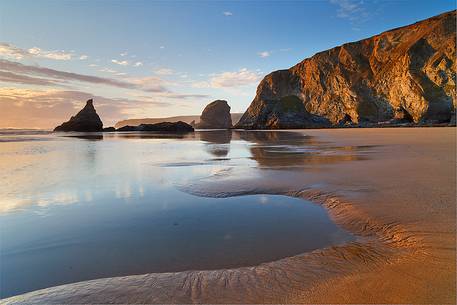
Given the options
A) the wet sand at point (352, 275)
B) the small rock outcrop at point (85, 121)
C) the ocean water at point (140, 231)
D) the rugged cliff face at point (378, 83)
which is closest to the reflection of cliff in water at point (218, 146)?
the ocean water at point (140, 231)

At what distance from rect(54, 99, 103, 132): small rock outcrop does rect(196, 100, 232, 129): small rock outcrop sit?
91711 mm

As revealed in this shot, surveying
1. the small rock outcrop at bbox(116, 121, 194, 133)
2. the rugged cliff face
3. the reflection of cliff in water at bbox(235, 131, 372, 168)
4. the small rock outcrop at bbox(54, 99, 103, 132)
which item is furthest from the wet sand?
the small rock outcrop at bbox(54, 99, 103, 132)

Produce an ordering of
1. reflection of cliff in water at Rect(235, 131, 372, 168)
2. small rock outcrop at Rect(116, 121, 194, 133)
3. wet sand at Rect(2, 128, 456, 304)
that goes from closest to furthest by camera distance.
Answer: wet sand at Rect(2, 128, 456, 304) < reflection of cliff in water at Rect(235, 131, 372, 168) < small rock outcrop at Rect(116, 121, 194, 133)

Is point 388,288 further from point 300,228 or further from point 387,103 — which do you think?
point 387,103

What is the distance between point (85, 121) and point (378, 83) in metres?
102

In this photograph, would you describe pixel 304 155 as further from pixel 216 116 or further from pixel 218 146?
pixel 216 116

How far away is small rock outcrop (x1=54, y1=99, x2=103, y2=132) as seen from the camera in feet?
290

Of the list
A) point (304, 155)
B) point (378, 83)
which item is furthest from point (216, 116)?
point (304, 155)

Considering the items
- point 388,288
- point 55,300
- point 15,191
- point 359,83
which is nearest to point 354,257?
point 388,288

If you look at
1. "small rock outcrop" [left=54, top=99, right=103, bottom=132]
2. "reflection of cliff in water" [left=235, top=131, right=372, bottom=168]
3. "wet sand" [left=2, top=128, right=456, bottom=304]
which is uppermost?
"small rock outcrop" [left=54, top=99, right=103, bottom=132]

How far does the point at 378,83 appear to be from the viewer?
95.4 meters

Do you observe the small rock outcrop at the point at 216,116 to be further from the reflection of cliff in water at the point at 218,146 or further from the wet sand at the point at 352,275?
the wet sand at the point at 352,275

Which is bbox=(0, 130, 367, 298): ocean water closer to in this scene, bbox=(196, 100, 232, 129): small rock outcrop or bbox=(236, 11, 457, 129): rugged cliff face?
bbox=(236, 11, 457, 129): rugged cliff face

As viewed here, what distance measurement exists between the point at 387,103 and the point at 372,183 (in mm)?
97094
